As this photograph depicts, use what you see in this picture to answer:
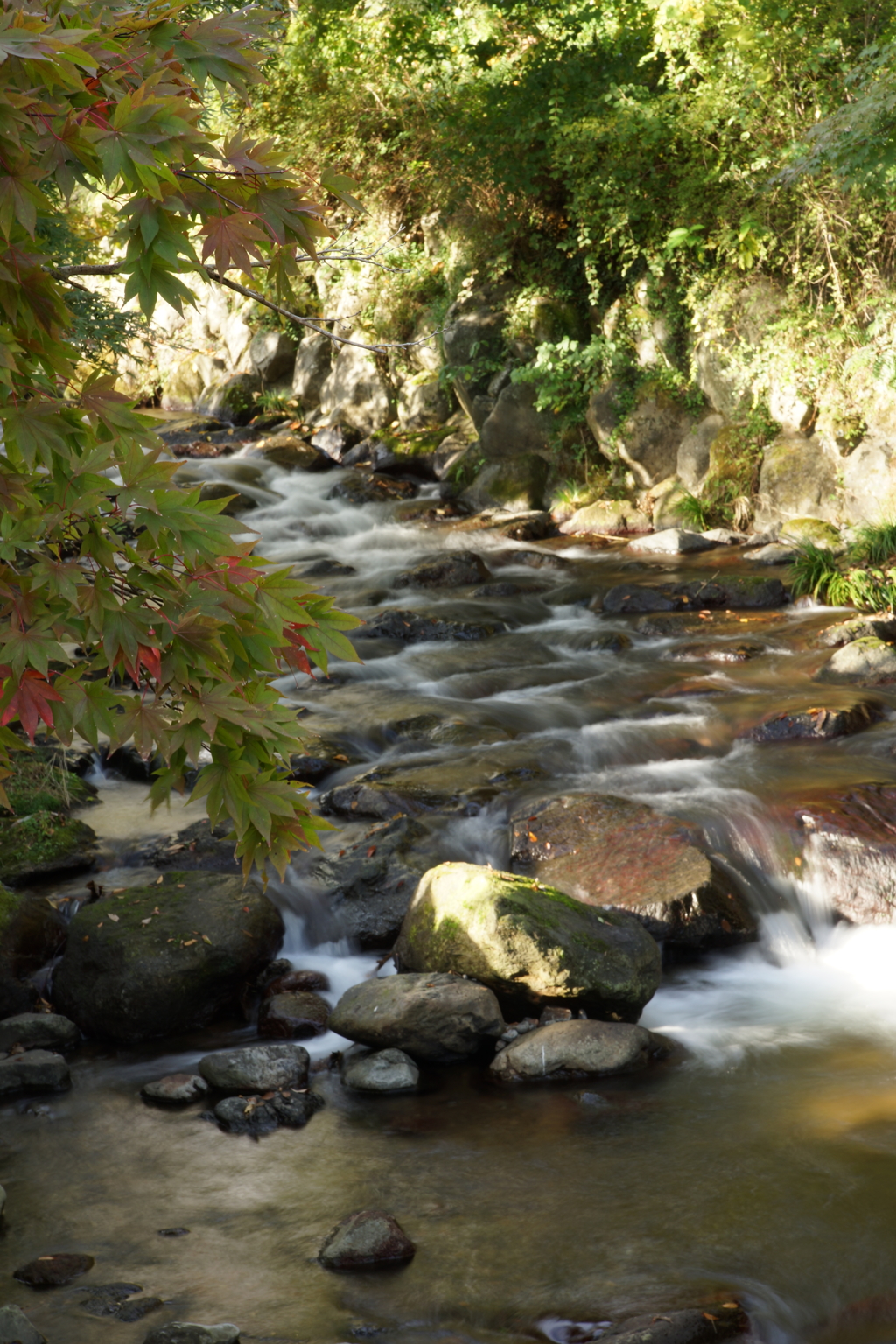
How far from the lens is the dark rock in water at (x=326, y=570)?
15.7m

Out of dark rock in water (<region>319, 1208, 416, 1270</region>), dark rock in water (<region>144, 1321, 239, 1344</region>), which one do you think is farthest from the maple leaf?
dark rock in water (<region>319, 1208, 416, 1270</region>)

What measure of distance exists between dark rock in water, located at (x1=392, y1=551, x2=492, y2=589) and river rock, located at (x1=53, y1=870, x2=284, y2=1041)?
8655 millimetres

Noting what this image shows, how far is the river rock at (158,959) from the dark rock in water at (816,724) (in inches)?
182

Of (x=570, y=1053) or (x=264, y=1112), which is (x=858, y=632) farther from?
(x=264, y=1112)

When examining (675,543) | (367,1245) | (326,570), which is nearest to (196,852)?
(367,1245)

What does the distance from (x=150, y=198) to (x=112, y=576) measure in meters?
0.72

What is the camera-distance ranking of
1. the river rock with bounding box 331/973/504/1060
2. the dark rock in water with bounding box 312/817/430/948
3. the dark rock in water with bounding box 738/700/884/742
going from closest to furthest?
the river rock with bounding box 331/973/504/1060, the dark rock in water with bounding box 312/817/430/948, the dark rock in water with bounding box 738/700/884/742

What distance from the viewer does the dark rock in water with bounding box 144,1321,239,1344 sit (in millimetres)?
3238

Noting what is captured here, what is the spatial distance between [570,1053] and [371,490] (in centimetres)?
1519

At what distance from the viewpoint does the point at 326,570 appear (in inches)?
622

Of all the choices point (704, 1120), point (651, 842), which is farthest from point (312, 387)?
point (704, 1120)

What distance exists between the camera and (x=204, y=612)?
218 cm

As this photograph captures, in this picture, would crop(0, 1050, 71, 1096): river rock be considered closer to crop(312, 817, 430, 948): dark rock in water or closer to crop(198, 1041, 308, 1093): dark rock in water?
crop(198, 1041, 308, 1093): dark rock in water

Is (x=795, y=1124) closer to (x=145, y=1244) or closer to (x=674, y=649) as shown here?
(x=145, y=1244)
